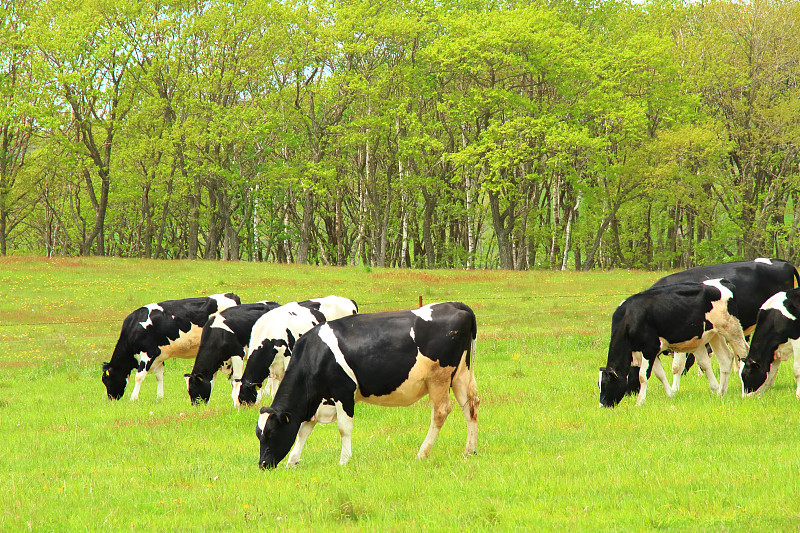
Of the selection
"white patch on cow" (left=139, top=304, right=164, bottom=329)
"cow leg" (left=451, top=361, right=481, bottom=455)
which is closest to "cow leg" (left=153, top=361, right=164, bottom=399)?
"white patch on cow" (left=139, top=304, right=164, bottom=329)

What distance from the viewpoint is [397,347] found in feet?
31.9

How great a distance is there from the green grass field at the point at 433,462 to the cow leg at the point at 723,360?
0.77ft

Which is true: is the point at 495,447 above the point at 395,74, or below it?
below

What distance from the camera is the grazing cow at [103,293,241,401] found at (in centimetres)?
1630

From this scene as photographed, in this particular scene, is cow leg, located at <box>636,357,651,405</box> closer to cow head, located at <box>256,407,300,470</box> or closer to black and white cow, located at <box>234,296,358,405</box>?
black and white cow, located at <box>234,296,358,405</box>

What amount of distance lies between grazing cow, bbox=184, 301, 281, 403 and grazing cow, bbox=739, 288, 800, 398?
9431mm

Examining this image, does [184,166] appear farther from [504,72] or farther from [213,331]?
[213,331]

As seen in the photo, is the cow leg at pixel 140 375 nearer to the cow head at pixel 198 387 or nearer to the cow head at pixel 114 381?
the cow head at pixel 114 381

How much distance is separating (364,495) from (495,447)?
274 centimetres

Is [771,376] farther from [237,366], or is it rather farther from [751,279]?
[237,366]

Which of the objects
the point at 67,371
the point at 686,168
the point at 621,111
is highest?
the point at 621,111

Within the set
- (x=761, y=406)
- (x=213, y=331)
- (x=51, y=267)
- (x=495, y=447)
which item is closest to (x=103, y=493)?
(x=495, y=447)

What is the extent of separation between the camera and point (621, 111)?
4731 centimetres

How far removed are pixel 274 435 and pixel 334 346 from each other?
140 centimetres
